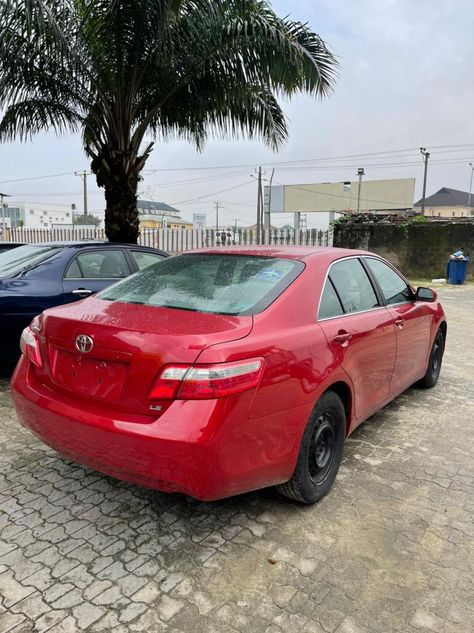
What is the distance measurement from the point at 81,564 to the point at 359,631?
50.3 inches

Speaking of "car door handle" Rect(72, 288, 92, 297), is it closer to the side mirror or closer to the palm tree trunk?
the side mirror

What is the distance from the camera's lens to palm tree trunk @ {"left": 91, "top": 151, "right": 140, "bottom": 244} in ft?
27.2

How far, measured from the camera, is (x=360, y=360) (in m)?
3.19

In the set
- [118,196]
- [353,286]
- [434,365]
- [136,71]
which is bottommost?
[434,365]

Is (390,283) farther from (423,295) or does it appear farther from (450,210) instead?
(450,210)

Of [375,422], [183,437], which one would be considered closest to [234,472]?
[183,437]

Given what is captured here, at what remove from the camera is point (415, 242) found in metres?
17.7

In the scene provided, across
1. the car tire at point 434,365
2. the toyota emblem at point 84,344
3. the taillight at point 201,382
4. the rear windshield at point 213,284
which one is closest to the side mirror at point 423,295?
the car tire at point 434,365

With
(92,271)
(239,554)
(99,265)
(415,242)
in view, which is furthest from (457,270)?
(239,554)

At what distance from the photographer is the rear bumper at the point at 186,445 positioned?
217cm

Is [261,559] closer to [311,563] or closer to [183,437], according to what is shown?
[311,563]

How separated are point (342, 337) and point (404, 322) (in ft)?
4.05

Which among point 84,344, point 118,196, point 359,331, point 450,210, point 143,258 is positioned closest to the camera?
point 84,344

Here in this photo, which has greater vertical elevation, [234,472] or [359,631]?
[234,472]
